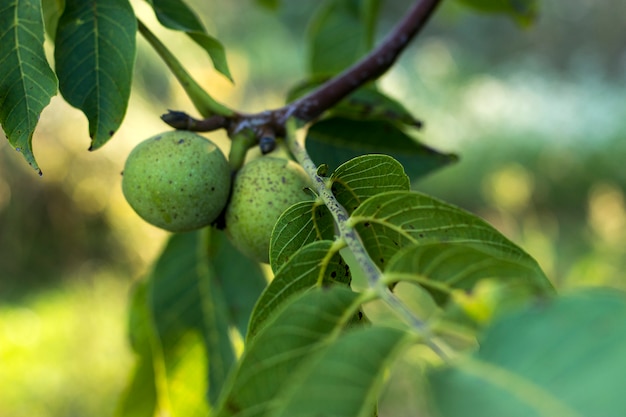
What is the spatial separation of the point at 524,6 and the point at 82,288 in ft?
14.8

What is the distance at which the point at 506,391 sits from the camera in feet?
1.39

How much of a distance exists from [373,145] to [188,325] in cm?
45

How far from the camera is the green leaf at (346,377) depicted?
45 cm

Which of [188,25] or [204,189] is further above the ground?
[188,25]

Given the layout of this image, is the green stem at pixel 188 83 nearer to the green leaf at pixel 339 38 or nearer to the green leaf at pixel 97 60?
the green leaf at pixel 97 60

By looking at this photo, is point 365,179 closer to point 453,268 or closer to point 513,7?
point 453,268

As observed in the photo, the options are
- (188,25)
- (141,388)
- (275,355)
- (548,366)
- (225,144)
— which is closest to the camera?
(548,366)

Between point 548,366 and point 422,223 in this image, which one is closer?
point 548,366

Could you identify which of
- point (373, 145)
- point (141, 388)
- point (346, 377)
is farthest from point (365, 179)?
point (141, 388)

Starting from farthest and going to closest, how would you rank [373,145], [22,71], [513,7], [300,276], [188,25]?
[513,7] → [373,145] → [188,25] → [22,71] → [300,276]

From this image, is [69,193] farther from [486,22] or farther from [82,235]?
[486,22]

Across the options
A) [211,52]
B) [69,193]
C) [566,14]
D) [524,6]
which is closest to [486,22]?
[566,14]

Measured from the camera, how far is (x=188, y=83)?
93cm

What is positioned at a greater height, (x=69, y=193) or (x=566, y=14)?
(x=566, y=14)
